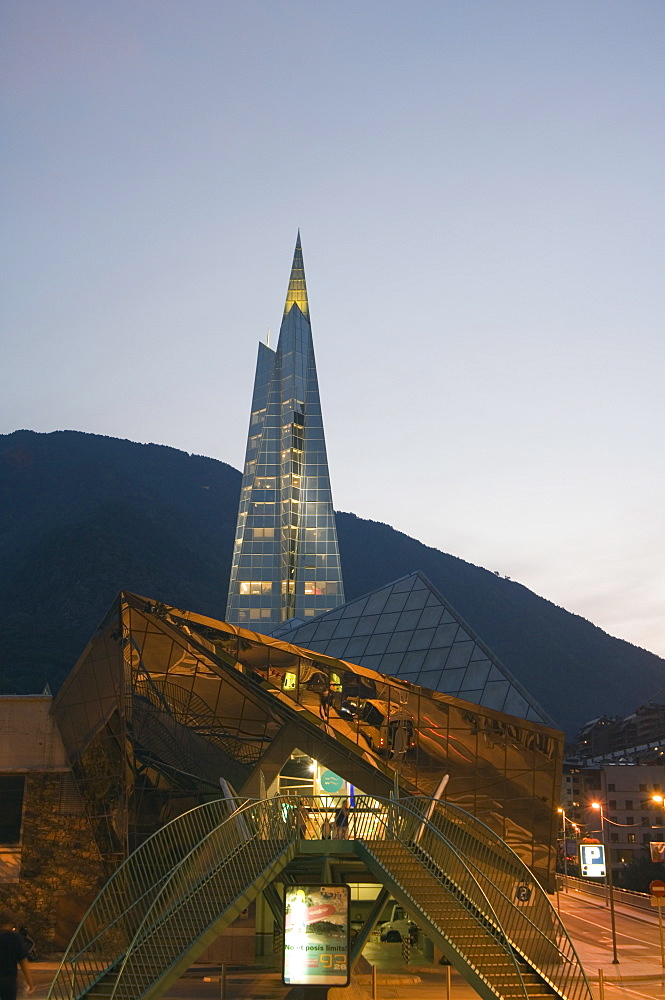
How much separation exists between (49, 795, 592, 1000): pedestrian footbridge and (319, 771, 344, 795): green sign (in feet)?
43.1

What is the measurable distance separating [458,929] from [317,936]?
3590 mm

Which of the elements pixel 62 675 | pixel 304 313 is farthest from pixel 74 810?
pixel 62 675

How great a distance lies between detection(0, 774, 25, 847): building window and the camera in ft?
136

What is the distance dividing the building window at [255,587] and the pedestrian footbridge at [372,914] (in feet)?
304

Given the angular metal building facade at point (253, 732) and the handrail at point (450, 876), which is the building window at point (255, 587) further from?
the handrail at point (450, 876)

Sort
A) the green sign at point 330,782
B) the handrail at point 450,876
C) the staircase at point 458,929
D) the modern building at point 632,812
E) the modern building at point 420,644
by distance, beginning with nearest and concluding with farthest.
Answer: the staircase at point 458,929 < the handrail at point 450,876 < the green sign at point 330,782 < the modern building at point 420,644 < the modern building at point 632,812

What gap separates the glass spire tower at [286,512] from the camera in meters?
119

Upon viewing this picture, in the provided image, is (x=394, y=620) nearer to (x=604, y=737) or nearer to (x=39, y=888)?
(x=39, y=888)

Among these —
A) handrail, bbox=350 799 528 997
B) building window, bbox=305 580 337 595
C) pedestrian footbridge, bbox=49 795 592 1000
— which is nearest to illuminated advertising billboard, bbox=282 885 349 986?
pedestrian footbridge, bbox=49 795 592 1000

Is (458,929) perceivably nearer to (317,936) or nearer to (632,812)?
(317,936)

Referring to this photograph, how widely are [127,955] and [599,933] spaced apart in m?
38.3

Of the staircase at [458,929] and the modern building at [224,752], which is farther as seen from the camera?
the modern building at [224,752]

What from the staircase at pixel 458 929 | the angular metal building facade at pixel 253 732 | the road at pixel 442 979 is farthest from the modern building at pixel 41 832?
Result: the staircase at pixel 458 929

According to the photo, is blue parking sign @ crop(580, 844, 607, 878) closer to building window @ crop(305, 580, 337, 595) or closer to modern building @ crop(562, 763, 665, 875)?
building window @ crop(305, 580, 337, 595)
